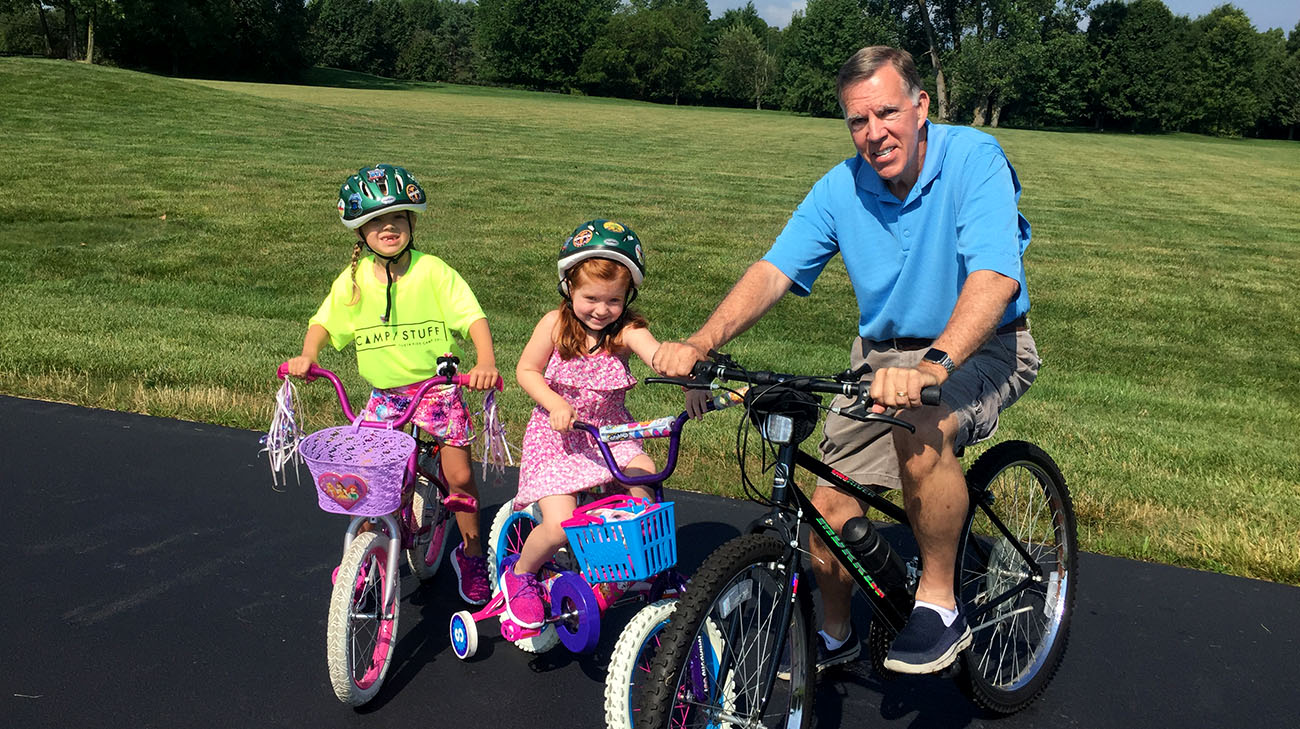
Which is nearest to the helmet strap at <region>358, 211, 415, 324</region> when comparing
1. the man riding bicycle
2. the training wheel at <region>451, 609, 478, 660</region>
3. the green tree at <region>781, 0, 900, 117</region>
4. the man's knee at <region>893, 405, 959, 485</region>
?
the training wheel at <region>451, 609, 478, 660</region>

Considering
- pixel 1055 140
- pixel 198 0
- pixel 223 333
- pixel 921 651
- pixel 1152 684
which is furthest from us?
pixel 198 0

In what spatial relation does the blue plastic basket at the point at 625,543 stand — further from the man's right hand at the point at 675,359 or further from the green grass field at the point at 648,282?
the green grass field at the point at 648,282

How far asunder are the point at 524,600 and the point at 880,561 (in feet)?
4.07

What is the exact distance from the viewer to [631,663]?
3.16 m

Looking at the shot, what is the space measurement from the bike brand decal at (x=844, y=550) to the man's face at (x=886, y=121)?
3.78 feet

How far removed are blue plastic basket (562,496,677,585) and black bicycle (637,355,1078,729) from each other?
1.12 ft

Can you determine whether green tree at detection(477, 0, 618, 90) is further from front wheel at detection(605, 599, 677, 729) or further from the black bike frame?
front wheel at detection(605, 599, 677, 729)

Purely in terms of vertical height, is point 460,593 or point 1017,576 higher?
point 1017,576

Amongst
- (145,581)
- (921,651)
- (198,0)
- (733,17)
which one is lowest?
(145,581)

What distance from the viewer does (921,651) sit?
3.44 metres

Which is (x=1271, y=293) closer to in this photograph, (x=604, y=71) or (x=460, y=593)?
(x=460, y=593)

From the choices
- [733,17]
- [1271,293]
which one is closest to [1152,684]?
[1271,293]

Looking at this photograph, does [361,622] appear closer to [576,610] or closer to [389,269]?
[576,610]

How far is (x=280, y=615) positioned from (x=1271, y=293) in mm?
14140
